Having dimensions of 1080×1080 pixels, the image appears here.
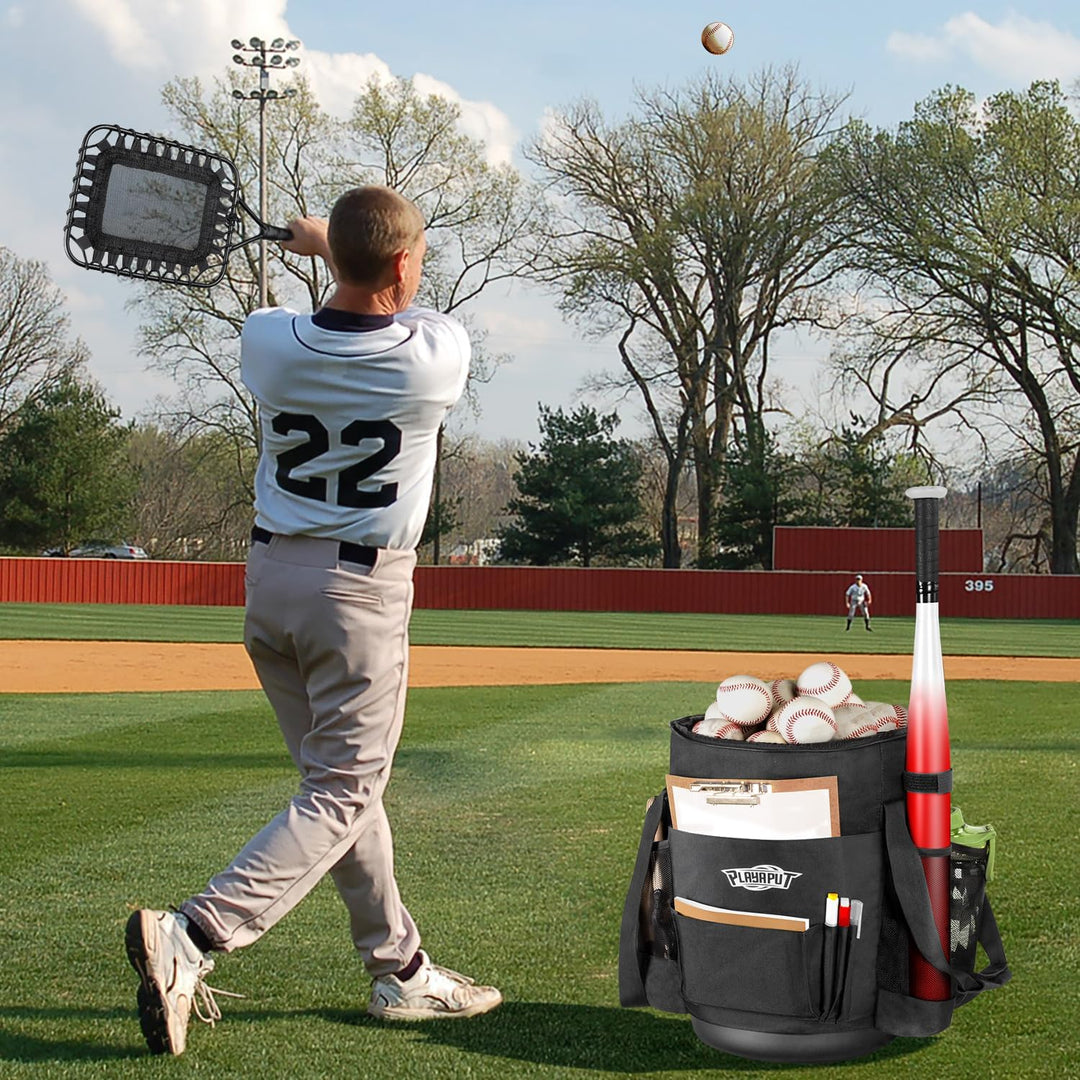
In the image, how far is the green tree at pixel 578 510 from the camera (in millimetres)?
46156

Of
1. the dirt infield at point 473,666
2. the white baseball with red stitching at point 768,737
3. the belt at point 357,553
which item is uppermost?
the belt at point 357,553

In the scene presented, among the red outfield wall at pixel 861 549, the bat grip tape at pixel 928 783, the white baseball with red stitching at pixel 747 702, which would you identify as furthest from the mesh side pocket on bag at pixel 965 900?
the red outfield wall at pixel 861 549

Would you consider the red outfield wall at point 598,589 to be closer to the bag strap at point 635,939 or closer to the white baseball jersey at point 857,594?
the white baseball jersey at point 857,594

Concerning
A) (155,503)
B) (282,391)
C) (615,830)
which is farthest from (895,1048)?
(155,503)

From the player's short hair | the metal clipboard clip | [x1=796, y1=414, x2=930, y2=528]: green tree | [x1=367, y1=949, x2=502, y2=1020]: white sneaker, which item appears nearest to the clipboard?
the metal clipboard clip

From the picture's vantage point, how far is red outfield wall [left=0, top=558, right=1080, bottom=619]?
34812mm

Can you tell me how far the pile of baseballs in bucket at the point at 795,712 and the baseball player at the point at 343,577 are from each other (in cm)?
81

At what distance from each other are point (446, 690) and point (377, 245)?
35.0 ft

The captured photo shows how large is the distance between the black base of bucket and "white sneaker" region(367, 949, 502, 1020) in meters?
0.67

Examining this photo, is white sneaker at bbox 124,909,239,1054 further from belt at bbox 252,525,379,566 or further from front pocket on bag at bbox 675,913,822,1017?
front pocket on bag at bbox 675,913,822,1017

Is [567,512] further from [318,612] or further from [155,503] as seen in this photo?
[318,612]

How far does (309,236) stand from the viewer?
3670 millimetres

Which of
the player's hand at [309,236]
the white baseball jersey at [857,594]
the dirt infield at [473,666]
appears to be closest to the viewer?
the player's hand at [309,236]

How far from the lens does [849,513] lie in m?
43.8
